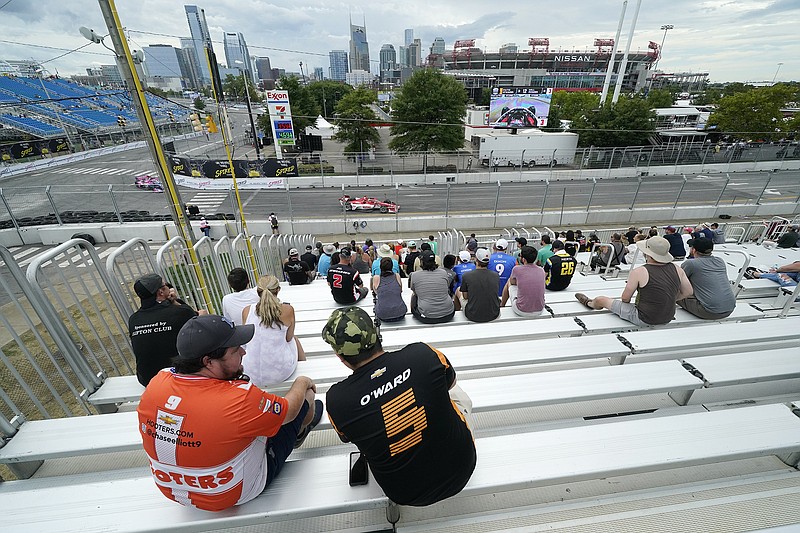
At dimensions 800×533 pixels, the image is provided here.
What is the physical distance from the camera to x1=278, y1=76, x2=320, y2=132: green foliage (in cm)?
3988

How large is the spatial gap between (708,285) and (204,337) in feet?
16.4

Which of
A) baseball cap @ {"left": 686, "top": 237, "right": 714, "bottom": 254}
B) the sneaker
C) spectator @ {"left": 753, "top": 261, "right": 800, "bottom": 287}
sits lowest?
spectator @ {"left": 753, "top": 261, "right": 800, "bottom": 287}

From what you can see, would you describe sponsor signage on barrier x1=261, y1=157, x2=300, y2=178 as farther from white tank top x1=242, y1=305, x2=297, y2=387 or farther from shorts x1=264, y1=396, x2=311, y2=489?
shorts x1=264, y1=396, x2=311, y2=489

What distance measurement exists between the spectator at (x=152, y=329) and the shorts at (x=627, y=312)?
4.64 metres

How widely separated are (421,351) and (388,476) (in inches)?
24.6

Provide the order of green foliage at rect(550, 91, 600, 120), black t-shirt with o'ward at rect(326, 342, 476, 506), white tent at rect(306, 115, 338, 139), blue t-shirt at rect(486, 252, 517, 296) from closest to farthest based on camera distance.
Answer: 1. black t-shirt with o'ward at rect(326, 342, 476, 506)
2. blue t-shirt at rect(486, 252, 517, 296)
3. white tent at rect(306, 115, 338, 139)
4. green foliage at rect(550, 91, 600, 120)

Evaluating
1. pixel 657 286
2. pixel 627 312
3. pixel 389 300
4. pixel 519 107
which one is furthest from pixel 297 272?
pixel 519 107

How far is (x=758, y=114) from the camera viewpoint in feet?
108

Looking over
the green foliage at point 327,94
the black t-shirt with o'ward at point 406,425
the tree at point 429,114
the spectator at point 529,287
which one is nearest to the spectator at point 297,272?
the spectator at point 529,287

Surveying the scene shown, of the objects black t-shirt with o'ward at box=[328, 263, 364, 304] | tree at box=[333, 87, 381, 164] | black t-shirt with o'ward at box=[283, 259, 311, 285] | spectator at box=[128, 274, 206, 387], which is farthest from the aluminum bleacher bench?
tree at box=[333, 87, 381, 164]

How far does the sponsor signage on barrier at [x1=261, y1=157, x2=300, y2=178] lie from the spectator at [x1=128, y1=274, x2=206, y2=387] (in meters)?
25.7

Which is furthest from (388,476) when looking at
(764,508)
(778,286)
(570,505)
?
(778,286)

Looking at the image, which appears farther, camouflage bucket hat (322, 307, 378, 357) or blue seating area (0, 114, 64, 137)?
blue seating area (0, 114, 64, 137)

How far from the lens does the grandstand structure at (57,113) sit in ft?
131
